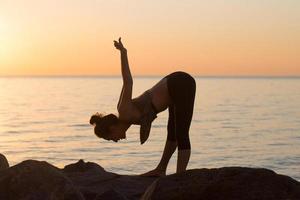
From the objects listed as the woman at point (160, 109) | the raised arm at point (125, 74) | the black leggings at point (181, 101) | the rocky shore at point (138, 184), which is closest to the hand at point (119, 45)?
the raised arm at point (125, 74)

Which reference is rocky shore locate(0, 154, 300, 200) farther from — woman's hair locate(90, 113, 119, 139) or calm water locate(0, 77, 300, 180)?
calm water locate(0, 77, 300, 180)

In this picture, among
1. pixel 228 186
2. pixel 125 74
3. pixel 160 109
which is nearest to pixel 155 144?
pixel 160 109

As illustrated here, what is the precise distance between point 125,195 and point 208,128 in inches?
1121

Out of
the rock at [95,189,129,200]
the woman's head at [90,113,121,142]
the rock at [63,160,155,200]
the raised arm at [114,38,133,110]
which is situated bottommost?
the rock at [63,160,155,200]

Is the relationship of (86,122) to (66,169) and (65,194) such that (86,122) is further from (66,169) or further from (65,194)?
(65,194)

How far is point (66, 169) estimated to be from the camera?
973 cm

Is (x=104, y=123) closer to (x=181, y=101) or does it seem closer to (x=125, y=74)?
(x=125, y=74)

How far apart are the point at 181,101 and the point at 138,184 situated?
1.27 meters

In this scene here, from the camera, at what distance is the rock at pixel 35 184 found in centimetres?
665

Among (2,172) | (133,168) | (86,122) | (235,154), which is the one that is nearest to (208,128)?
(86,122)

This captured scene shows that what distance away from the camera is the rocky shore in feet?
17.5

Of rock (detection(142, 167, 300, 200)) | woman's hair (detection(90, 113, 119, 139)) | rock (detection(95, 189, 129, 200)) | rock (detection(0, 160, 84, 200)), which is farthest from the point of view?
woman's hair (detection(90, 113, 119, 139))

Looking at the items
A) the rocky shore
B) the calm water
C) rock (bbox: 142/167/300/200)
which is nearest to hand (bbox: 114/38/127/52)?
the rocky shore

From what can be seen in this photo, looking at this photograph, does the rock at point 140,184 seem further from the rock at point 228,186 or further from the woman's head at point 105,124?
the woman's head at point 105,124
